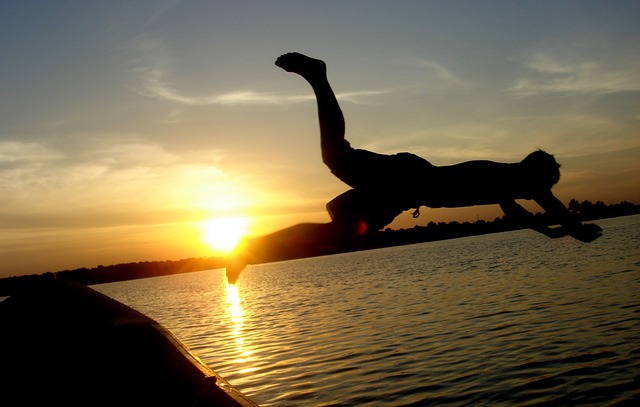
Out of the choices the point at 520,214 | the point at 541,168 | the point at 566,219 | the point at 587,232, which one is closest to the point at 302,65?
the point at 541,168

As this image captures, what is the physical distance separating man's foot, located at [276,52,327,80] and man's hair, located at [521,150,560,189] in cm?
312

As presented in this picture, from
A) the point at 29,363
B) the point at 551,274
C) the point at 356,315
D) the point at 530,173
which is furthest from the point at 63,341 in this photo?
the point at 551,274

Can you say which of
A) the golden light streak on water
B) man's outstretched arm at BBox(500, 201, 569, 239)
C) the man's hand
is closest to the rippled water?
the golden light streak on water

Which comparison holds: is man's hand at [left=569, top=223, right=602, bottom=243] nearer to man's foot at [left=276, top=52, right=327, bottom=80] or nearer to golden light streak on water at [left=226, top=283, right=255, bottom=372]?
man's foot at [left=276, top=52, right=327, bottom=80]

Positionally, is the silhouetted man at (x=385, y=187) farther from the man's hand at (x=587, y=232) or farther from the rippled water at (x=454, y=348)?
the rippled water at (x=454, y=348)

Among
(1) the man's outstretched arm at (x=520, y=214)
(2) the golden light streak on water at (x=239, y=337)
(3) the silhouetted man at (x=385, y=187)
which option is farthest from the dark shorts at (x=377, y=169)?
(2) the golden light streak on water at (x=239, y=337)

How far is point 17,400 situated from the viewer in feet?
14.5

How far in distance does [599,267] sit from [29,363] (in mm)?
44891

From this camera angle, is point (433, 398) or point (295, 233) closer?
point (295, 233)

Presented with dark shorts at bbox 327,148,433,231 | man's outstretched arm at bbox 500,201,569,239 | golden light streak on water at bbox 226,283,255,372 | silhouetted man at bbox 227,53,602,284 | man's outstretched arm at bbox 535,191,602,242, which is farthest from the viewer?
golden light streak on water at bbox 226,283,255,372

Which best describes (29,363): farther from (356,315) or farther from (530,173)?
(356,315)

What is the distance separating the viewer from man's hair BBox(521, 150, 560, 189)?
763 centimetres

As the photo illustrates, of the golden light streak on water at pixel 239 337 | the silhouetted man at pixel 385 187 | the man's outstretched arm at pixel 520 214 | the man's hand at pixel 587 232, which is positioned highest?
the silhouetted man at pixel 385 187

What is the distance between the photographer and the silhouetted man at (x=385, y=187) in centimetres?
738
